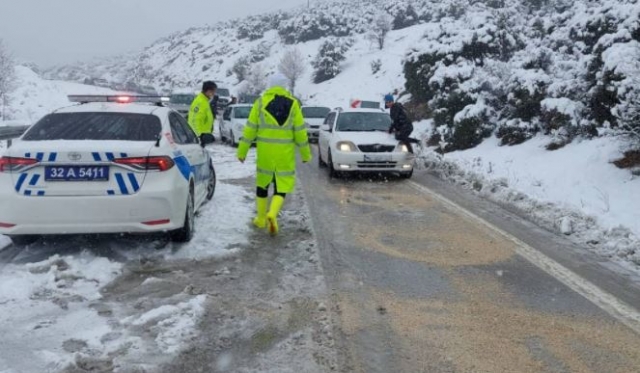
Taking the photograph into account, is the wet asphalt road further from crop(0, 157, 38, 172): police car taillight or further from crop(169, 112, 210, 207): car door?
crop(0, 157, 38, 172): police car taillight

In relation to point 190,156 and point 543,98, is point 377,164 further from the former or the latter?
point 190,156

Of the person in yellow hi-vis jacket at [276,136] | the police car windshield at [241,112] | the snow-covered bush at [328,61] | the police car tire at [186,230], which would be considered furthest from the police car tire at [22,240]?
the snow-covered bush at [328,61]

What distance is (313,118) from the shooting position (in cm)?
2378

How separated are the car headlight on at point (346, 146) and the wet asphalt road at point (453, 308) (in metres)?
4.25

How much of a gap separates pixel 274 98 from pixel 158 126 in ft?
5.09

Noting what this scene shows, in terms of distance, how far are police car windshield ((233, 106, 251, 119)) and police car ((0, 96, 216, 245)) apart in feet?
45.1

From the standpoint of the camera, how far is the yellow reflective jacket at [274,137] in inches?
281

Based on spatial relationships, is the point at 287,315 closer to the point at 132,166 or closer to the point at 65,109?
the point at 132,166

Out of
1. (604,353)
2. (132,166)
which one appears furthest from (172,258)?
(604,353)

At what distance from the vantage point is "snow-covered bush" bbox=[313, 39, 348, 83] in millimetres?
54719

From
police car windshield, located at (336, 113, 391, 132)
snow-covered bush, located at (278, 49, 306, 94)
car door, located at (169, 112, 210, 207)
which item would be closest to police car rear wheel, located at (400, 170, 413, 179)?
police car windshield, located at (336, 113, 391, 132)

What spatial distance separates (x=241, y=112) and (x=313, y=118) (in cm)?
440

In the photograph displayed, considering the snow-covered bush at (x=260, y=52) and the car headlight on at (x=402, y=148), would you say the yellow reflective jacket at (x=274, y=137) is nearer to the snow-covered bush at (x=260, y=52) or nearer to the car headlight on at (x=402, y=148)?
the car headlight on at (x=402, y=148)

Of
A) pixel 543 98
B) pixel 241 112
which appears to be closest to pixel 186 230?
pixel 543 98
